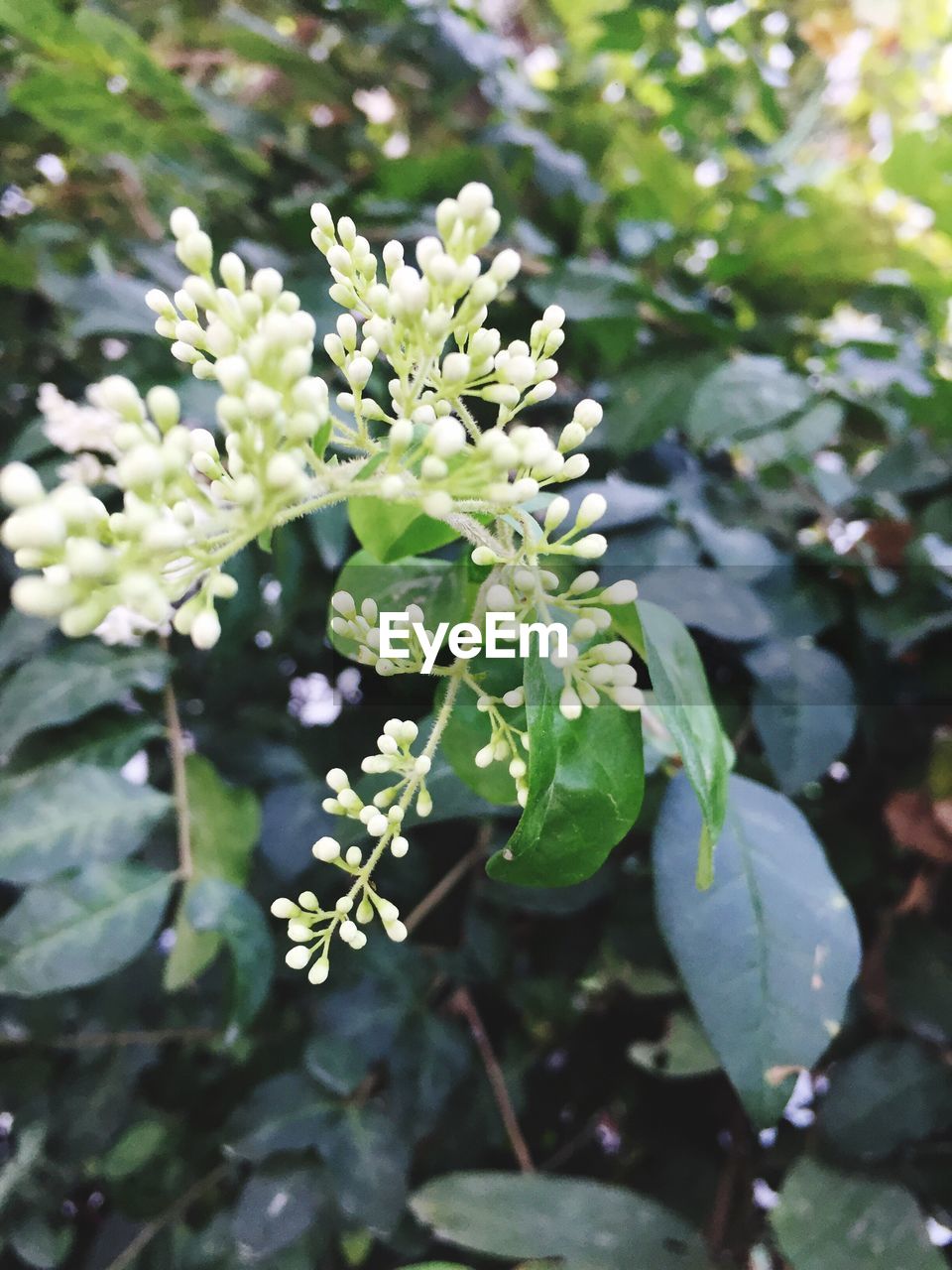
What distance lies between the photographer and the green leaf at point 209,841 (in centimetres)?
59

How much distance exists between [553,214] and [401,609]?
641mm

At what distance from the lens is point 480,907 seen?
27.5 inches

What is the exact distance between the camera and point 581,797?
34cm

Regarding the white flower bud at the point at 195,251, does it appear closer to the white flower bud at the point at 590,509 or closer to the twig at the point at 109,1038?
the white flower bud at the point at 590,509

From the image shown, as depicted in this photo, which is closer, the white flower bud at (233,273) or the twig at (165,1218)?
the white flower bud at (233,273)

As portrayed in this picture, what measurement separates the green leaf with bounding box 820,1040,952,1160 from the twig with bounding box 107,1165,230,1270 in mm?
505

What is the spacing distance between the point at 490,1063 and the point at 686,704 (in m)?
0.47

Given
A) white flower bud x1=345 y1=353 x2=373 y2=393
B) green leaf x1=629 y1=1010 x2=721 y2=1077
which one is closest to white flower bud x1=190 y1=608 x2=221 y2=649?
white flower bud x1=345 y1=353 x2=373 y2=393

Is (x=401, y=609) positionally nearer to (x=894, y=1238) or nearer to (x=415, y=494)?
(x=415, y=494)

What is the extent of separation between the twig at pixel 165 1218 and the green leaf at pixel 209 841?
0.79 feet

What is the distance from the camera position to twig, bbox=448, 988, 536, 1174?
0.67 m

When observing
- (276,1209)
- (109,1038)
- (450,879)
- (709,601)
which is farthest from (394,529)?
(109,1038)

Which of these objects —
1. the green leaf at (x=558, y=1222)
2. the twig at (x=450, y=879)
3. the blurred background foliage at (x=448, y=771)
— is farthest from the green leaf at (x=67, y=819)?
the green leaf at (x=558, y=1222)

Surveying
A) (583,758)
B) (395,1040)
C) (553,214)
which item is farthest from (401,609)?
(553,214)
